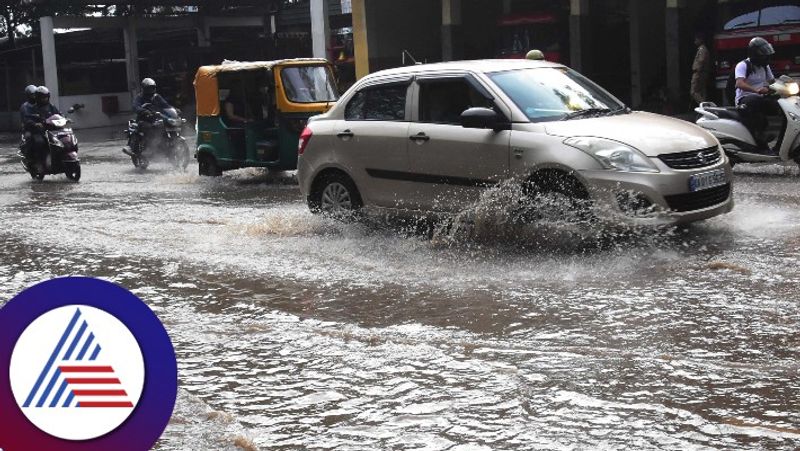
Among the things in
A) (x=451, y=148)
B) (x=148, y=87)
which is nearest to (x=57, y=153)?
(x=148, y=87)

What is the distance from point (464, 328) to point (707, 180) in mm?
3107

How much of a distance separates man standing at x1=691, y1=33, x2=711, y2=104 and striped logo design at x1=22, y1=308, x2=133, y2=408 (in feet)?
58.1

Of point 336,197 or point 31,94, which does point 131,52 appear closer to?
point 31,94

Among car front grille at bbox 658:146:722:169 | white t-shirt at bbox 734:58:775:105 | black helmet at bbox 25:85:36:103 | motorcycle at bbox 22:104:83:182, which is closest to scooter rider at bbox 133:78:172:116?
motorcycle at bbox 22:104:83:182


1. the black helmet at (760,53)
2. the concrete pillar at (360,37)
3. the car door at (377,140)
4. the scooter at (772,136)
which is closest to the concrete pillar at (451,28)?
the concrete pillar at (360,37)

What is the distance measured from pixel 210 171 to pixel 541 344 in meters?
11.8

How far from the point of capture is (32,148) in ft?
59.5

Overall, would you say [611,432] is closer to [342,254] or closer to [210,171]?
[342,254]

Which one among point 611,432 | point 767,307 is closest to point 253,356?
point 611,432

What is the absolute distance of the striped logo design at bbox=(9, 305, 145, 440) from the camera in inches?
90.7

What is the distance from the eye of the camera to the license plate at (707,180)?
8125 millimetres

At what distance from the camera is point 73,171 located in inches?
702

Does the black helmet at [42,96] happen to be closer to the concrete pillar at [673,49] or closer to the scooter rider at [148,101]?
the scooter rider at [148,101]

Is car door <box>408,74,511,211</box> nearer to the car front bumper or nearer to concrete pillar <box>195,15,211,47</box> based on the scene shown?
→ the car front bumper
